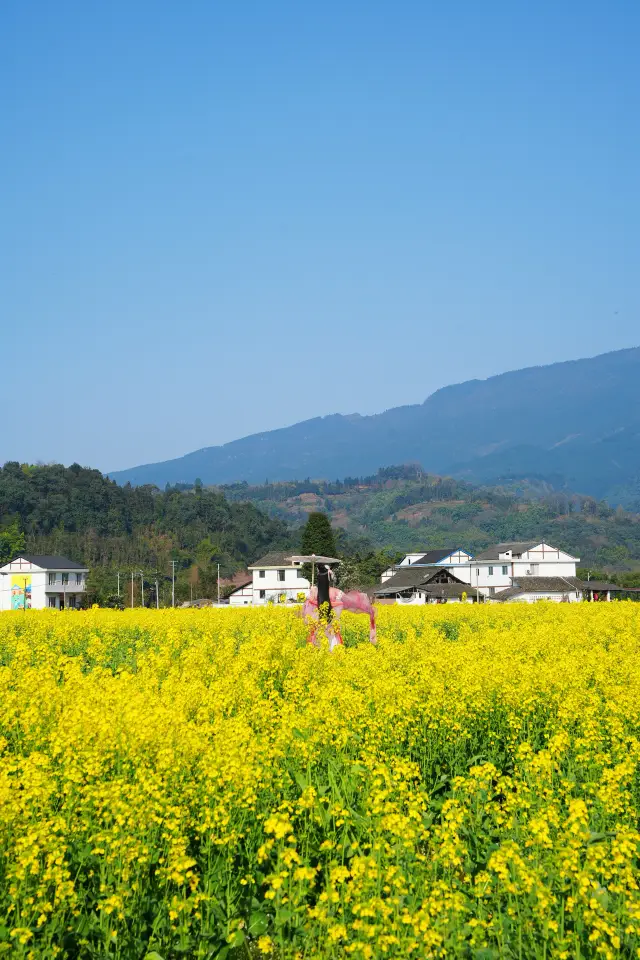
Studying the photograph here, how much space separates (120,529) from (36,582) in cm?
2762

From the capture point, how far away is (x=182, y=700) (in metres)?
8.67

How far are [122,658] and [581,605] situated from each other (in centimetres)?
2003

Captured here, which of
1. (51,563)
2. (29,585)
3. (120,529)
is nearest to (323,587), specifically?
(29,585)

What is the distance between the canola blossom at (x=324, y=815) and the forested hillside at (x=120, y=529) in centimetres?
→ 7986

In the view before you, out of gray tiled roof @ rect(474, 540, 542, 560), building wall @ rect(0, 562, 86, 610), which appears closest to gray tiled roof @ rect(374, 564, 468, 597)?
gray tiled roof @ rect(474, 540, 542, 560)

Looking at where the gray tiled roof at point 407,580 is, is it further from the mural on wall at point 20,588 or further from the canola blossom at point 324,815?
the canola blossom at point 324,815

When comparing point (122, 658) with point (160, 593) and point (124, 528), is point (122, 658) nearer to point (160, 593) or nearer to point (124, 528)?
point (160, 593)

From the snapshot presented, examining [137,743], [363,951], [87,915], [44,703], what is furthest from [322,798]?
[44,703]

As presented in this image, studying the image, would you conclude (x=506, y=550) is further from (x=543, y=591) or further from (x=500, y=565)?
(x=543, y=591)

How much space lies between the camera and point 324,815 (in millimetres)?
6926

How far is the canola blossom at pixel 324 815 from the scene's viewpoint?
199 inches

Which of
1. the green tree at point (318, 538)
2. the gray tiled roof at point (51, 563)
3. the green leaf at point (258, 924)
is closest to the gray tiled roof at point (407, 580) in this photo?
the green tree at point (318, 538)

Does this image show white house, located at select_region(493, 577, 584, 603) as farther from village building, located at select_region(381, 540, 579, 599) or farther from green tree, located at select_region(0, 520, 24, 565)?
green tree, located at select_region(0, 520, 24, 565)

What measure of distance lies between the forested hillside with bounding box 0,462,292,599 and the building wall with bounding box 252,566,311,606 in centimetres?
1266
